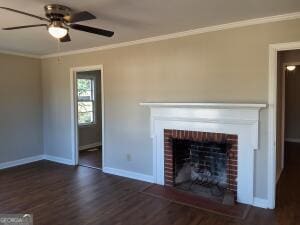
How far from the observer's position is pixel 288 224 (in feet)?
9.75

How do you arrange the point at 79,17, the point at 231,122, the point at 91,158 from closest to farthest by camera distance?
the point at 79,17
the point at 231,122
the point at 91,158

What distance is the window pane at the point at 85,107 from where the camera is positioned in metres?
7.00

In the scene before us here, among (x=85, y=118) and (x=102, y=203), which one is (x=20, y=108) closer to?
(x=85, y=118)

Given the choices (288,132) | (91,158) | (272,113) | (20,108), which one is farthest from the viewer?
(288,132)

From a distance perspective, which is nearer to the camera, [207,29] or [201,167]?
[207,29]

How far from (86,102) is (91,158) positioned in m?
1.75

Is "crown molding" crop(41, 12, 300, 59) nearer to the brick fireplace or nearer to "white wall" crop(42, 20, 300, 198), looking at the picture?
"white wall" crop(42, 20, 300, 198)

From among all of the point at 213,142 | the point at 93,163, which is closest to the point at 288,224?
the point at 213,142

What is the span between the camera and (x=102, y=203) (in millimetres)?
3604

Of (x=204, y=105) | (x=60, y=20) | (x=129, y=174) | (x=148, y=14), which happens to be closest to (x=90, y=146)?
(x=129, y=174)

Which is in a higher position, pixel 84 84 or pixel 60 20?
pixel 60 20

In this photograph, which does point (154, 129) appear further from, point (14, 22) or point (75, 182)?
point (14, 22)

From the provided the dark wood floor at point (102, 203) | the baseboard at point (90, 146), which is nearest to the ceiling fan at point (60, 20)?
the dark wood floor at point (102, 203)

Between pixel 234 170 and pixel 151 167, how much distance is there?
141 cm
